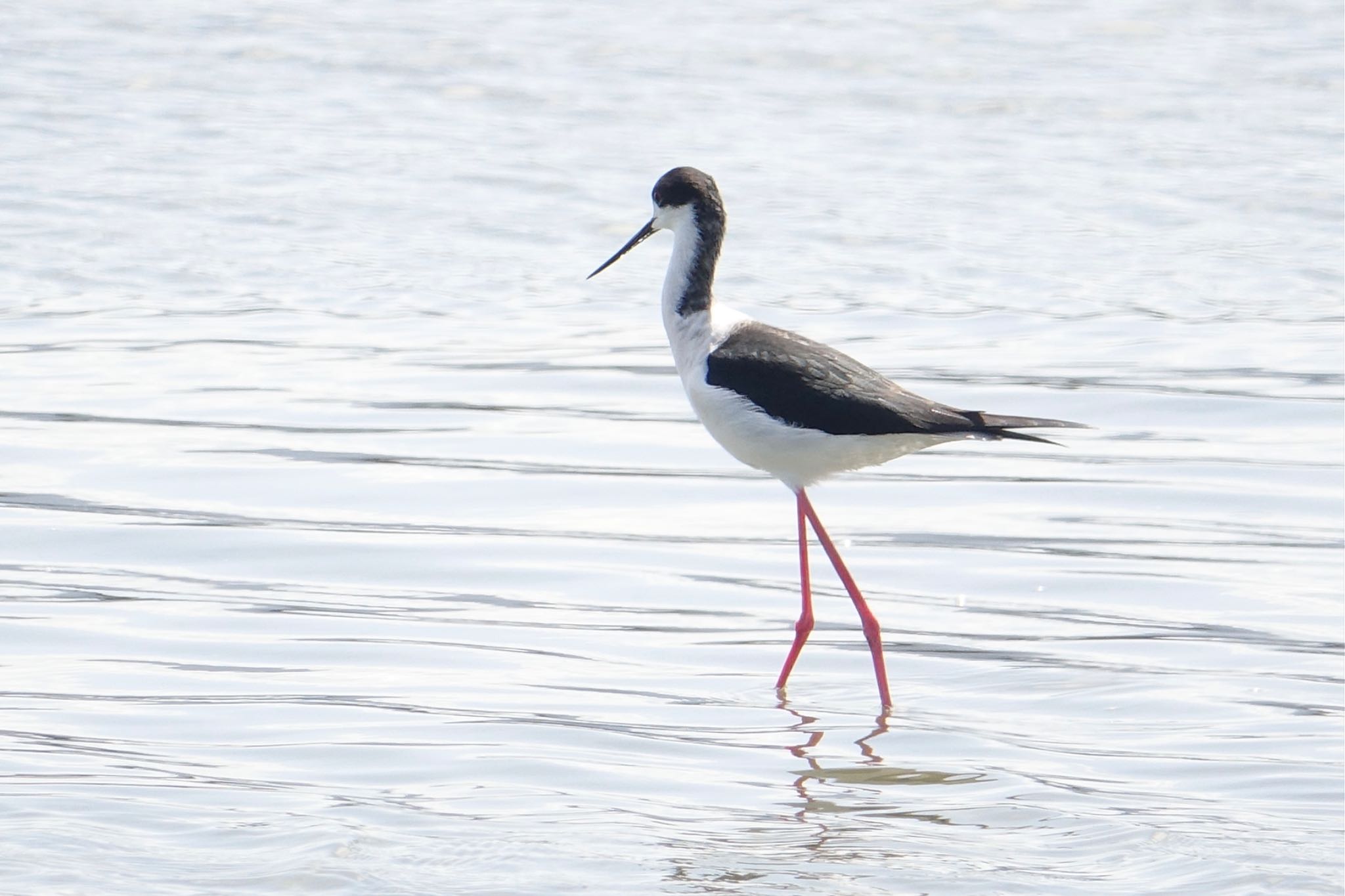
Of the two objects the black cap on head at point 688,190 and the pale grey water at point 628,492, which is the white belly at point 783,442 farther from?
the black cap on head at point 688,190

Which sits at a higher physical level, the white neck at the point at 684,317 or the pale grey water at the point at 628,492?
the white neck at the point at 684,317

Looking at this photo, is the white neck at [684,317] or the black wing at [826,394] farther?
the white neck at [684,317]

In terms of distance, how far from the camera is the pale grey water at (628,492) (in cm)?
487

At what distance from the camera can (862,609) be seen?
21.0 feet

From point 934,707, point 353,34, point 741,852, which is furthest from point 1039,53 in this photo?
point 741,852

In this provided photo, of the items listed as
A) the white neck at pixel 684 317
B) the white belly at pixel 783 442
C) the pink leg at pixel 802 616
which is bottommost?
the pink leg at pixel 802 616

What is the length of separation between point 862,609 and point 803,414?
0.64 meters

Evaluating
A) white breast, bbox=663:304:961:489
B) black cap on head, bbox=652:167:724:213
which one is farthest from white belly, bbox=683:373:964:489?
black cap on head, bbox=652:167:724:213

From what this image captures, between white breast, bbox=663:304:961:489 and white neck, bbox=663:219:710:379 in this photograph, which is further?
white neck, bbox=663:219:710:379

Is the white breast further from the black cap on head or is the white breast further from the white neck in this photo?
the black cap on head

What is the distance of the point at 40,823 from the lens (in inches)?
181

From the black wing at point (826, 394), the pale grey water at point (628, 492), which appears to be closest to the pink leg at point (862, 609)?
the pale grey water at point (628, 492)

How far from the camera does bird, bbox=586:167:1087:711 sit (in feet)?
20.1

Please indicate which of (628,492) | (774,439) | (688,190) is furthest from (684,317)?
(628,492)
